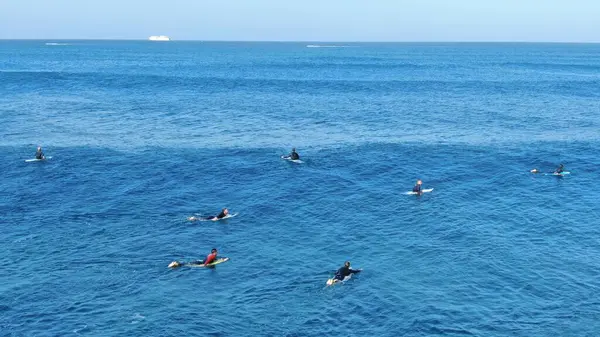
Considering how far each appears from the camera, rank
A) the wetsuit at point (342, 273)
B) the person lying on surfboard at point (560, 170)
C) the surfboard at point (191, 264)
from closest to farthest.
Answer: the wetsuit at point (342, 273), the surfboard at point (191, 264), the person lying on surfboard at point (560, 170)

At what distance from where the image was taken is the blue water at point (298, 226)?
3981 centimetres

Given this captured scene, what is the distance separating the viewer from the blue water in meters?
39.8

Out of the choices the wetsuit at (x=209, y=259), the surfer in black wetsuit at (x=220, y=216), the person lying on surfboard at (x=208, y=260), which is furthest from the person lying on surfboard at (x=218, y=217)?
the wetsuit at (x=209, y=259)

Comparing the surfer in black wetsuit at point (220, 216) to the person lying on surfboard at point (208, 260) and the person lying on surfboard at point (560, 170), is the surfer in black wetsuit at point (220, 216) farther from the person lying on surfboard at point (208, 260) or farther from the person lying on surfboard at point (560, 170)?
the person lying on surfboard at point (560, 170)

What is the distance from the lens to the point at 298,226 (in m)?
57.2

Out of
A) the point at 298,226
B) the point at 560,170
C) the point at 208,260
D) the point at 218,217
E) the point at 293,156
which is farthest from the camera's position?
the point at 293,156

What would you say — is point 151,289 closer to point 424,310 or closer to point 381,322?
point 381,322

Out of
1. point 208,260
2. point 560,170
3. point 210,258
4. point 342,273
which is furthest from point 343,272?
point 560,170

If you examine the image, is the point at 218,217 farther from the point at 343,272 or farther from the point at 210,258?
the point at 343,272

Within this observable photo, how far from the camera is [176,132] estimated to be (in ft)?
331

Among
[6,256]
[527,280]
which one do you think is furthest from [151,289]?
[527,280]

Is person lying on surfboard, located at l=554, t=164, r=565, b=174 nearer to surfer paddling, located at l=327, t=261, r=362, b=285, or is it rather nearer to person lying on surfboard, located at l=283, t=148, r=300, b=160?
person lying on surfboard, located at l=283, t=148, r=300, b=160

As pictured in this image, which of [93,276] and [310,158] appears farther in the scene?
[310,158]

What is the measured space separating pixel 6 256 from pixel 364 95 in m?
120
